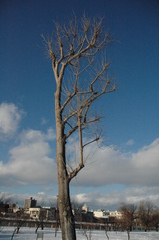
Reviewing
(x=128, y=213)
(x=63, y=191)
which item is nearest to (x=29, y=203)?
(x=128, y=213)

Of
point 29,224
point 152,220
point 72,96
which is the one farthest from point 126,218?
point 72,96

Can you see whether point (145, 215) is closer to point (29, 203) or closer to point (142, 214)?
point (142, 214)

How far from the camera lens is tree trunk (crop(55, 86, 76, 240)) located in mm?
3812

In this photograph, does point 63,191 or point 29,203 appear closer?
point 63,191

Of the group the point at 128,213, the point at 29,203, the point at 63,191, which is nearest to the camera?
the point at 63,191

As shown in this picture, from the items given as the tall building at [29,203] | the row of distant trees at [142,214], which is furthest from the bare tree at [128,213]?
the tall building at [29,203]

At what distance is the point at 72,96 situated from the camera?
5.56 metres

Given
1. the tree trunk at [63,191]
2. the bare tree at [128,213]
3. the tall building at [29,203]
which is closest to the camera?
the tree trunk at [63,191]

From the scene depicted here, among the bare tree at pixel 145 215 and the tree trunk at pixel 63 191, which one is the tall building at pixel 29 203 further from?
the tree trunk at pixel 63 191

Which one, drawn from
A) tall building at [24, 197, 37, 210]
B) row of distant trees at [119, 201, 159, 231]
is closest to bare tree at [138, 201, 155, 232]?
row of distant trees at [119, 201, 159, 231]

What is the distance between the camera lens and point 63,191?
407cm

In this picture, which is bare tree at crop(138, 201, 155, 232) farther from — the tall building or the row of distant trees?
the tall building

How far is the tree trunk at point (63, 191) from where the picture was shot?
381 cm

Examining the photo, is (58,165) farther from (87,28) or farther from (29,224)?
(29,224)
